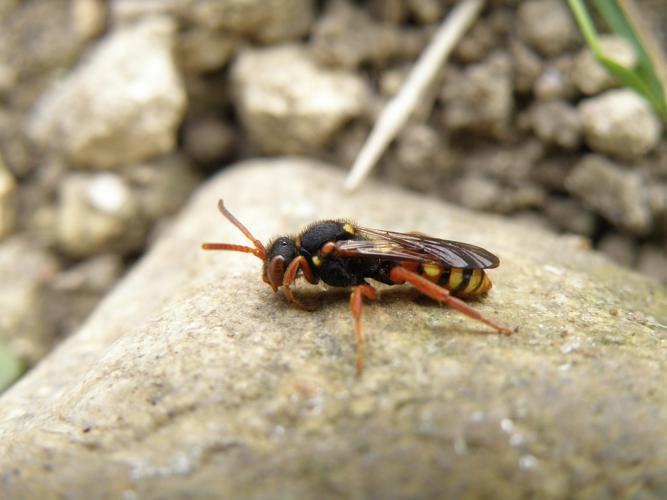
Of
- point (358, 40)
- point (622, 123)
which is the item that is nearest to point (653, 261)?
point (622, 123)

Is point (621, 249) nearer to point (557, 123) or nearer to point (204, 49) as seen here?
point (557, 123)

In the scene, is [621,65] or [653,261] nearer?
[621,65]

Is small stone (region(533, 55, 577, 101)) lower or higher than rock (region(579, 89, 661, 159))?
higher

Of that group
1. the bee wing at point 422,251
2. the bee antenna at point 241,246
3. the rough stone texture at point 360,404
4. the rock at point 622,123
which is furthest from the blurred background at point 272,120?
the bee antenna at point 241,246

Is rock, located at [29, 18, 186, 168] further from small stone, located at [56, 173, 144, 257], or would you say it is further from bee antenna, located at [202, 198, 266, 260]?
bee antenna, located at [202, 198, 266, 260]

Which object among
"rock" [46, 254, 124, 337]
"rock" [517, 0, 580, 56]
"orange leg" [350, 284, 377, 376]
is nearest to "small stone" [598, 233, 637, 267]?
"rock" [517, 0, 580, 56]

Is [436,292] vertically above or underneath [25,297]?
above

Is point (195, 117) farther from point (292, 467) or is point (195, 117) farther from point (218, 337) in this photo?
point (292, 467)

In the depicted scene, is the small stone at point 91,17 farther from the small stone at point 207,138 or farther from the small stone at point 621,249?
the small stone at point 621,249
